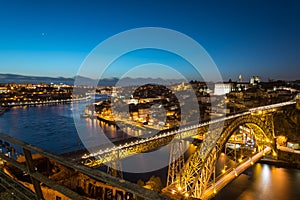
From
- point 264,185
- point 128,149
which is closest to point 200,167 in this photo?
point 128,149

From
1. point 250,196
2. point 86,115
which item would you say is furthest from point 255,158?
point 86,115

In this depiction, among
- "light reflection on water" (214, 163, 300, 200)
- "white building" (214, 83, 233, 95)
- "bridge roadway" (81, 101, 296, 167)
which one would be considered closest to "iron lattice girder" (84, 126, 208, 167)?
"bridge roadway" (81, 101, 296, 167)

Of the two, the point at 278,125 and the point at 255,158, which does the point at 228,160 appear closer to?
the point at 255,158

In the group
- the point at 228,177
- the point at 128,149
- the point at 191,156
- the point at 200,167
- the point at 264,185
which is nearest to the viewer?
the point at 128,149

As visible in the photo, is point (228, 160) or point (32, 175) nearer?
point (32, 175)

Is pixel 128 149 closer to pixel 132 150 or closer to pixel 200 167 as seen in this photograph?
pixel 132 150

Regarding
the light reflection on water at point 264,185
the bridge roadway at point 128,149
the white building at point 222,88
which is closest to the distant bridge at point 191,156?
the bridge roadway at point 128,149

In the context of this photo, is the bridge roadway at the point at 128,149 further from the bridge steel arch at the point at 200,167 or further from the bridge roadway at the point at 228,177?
the bridge roadway at the point at 228,177

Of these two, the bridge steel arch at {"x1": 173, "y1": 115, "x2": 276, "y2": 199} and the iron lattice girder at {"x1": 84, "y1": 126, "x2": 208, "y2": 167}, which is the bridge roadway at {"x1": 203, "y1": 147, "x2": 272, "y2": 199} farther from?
the iron lattice girder at {"x1": 84, "y1": 126, "x2": 208, "y2": 167}
